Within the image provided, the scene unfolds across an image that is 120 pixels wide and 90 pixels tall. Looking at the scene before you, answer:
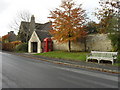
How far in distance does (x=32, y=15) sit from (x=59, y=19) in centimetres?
2303

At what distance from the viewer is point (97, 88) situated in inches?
194

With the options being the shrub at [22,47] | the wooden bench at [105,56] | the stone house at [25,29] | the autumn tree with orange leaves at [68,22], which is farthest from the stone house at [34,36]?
the wooden bench at [105,56]

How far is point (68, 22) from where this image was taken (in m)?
16.5

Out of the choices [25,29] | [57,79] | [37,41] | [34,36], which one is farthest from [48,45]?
[25,29]

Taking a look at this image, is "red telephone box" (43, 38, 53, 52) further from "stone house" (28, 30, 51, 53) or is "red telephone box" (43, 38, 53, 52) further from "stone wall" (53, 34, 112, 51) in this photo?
"stone wall" (53, 34, 112, 51)

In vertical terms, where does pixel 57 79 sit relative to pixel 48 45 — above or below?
below

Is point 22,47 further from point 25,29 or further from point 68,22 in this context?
point 68,22

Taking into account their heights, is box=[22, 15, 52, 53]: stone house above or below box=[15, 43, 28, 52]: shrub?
above

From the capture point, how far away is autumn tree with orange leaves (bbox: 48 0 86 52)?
16578 millimetres

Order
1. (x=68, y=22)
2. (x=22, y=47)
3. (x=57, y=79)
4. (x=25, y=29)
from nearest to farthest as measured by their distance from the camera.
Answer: (x=57, y=79) < (x=68, y=22) < (x=22, y=47) < (x=25, y=29)

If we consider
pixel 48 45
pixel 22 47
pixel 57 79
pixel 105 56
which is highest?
pixel 48 45

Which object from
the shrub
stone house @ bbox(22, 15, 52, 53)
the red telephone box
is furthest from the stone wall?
the shrub

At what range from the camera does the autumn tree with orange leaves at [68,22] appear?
54.4 feet

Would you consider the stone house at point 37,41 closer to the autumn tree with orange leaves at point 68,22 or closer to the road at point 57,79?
the autumn tree with orange leaves at point 68,22
